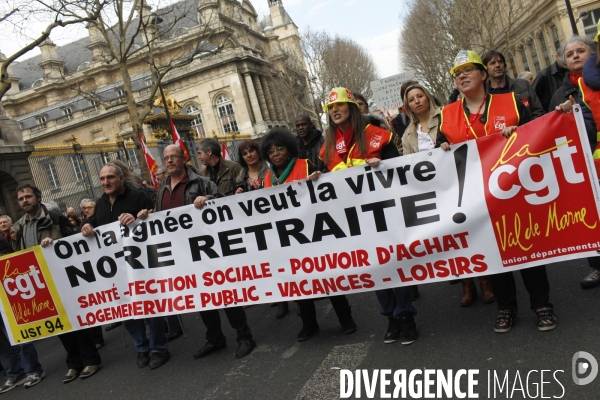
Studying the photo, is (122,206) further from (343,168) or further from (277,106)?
(277,106)

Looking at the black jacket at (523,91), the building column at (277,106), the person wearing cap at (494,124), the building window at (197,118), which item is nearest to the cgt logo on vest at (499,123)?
the person wearing cap at (494,124)

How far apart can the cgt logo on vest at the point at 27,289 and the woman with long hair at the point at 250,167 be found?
7.65 feet

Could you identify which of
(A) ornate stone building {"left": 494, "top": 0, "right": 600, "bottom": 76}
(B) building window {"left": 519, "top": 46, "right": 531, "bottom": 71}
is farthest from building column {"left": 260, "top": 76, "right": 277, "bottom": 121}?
(B) building window {"left": 519, "top": 46, "right": 531, "bottom": 71}

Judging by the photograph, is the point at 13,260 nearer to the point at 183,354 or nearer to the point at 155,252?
the point at 155,252

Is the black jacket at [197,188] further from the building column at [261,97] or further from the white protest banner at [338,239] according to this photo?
the building column at [261,97]

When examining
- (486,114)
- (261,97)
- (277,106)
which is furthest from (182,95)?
(486,114)

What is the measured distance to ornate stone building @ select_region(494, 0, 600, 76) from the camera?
3538cm

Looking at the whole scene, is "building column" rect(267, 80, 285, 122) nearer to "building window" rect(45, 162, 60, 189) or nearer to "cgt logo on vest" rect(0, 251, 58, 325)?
"building window" rect(45, 162, 60, 189)

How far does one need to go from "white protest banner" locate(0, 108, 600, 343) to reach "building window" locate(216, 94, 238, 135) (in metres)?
55.0

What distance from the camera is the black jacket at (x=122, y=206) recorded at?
5.40 m

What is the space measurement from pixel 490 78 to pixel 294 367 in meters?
3.81

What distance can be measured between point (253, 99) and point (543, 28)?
103 feet

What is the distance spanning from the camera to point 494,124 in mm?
4148

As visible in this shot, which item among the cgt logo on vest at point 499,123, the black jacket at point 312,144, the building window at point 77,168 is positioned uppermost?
the building window at point 77,168
